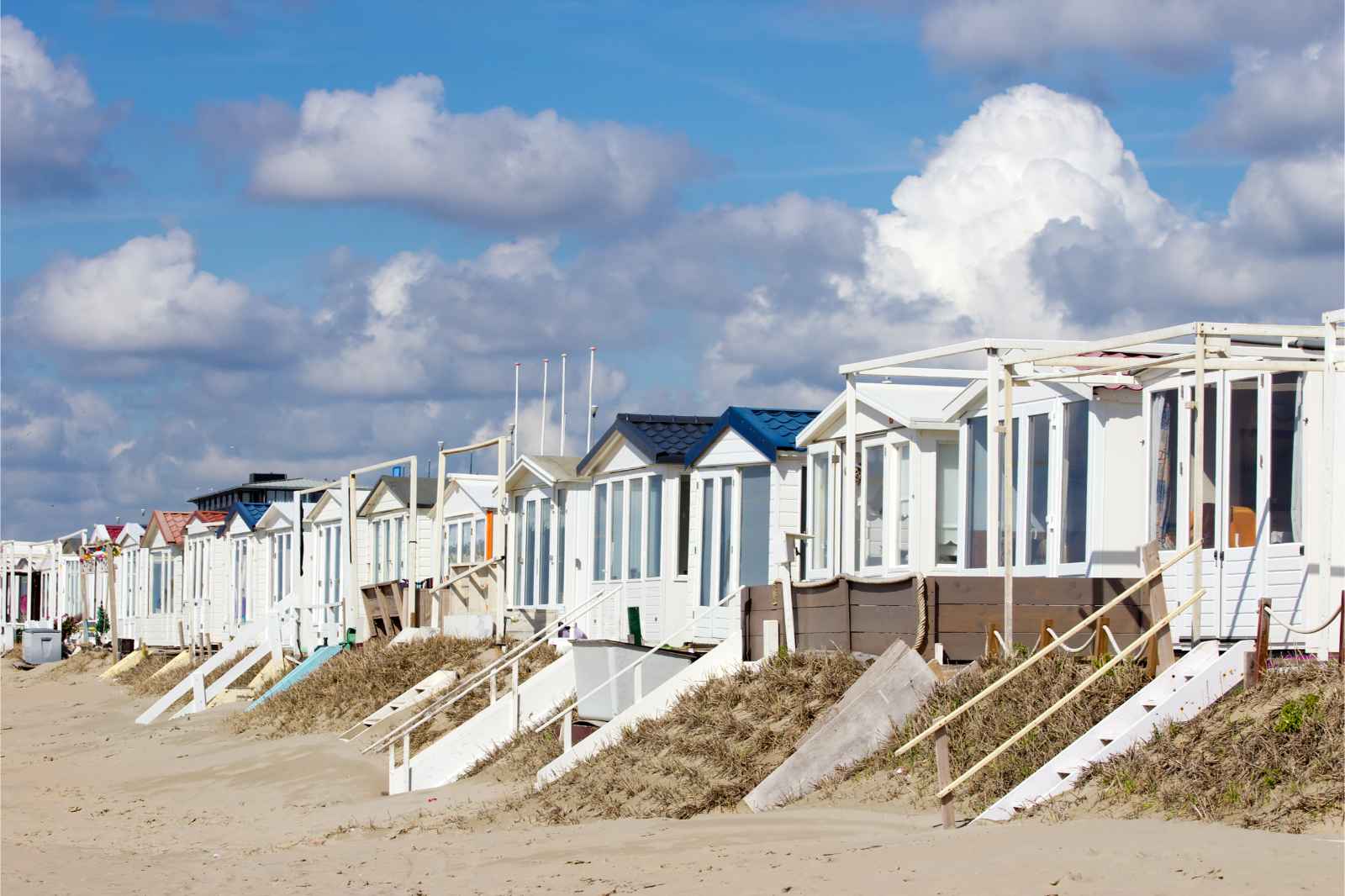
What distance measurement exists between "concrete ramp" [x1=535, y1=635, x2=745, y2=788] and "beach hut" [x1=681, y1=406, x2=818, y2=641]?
12.3 feet

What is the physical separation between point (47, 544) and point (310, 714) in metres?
43.4

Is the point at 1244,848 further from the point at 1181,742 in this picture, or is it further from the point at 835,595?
the point at 835,595

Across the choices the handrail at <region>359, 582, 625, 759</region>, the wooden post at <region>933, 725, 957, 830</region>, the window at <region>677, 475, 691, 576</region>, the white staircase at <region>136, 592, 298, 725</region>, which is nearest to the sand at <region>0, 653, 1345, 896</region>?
the wooden post at <region>933, 725, 957, 830</region>

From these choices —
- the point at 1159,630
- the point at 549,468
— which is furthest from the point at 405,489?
the point at 1159,630

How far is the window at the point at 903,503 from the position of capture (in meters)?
18.8

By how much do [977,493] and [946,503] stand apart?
964 mm

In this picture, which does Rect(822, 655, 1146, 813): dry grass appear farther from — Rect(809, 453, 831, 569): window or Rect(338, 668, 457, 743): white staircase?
Rect(338, 668, 457, 743): white staircase

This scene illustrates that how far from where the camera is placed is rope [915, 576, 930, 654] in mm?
14547

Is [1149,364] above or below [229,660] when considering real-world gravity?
above

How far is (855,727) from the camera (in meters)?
13.5

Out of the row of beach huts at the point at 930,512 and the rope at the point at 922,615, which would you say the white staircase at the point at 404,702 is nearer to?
the row of beach huts at the point at 930,512

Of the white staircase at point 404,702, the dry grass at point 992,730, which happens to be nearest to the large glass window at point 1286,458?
the dry grass at point 992,730

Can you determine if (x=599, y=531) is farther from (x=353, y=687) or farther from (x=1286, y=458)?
(x=1286, y=458)

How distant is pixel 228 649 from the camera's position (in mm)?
34188
